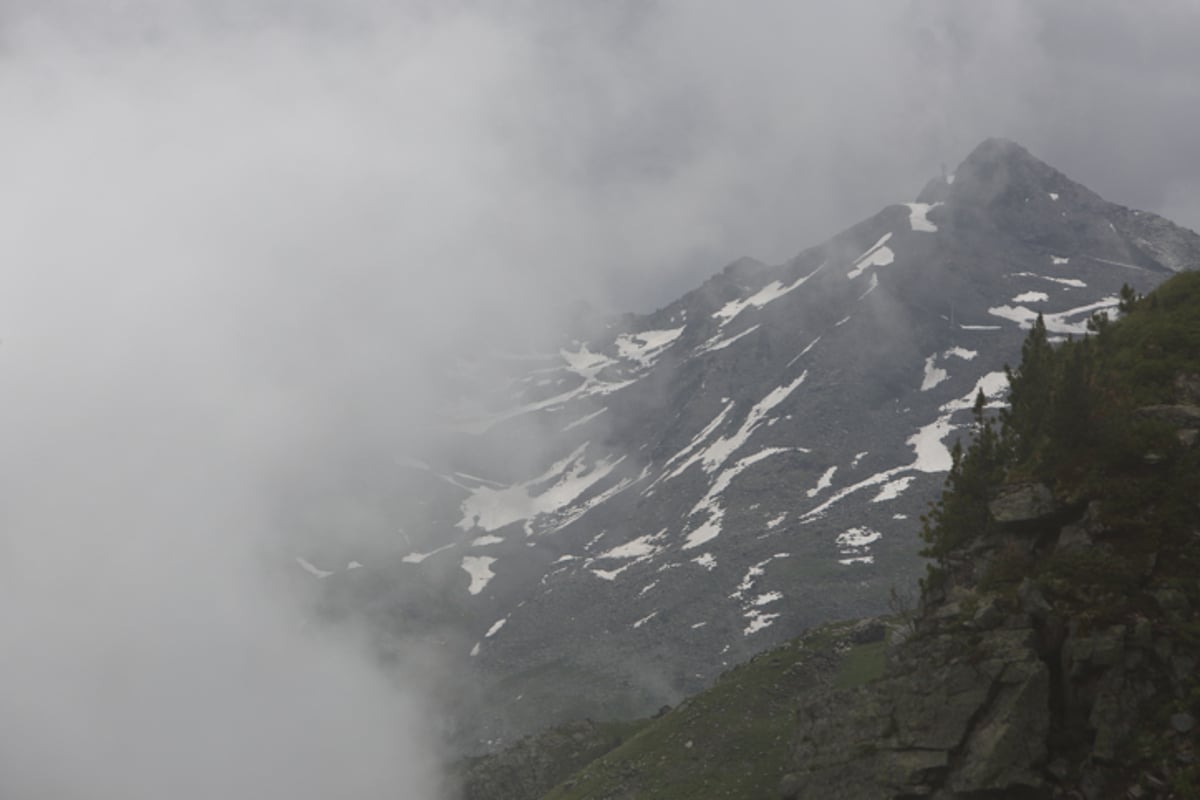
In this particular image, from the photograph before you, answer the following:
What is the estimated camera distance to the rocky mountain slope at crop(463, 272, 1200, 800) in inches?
1238

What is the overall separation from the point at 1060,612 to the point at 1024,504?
629cm

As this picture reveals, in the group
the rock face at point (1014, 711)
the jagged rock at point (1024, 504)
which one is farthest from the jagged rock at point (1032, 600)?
the jagged rock at point (1024, 504)

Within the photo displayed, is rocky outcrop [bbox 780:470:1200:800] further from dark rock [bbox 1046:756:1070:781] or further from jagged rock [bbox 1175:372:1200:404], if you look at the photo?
jagged rock [bbox 1175:372:1200:404]

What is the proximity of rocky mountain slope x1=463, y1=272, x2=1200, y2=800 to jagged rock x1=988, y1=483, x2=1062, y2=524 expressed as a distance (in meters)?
0.08

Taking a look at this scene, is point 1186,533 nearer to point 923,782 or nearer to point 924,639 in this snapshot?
point 924,639

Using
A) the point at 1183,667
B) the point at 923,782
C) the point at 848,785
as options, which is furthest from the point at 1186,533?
the point at 848,785

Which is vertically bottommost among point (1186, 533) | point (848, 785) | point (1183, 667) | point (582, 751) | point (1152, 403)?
point (582, 751)

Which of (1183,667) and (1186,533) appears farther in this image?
(1186,533)

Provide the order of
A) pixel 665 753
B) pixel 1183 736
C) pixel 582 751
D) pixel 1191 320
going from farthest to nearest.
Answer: pixel 582 751, pixel 665 753, pixel 1191 320, pixel 1183 736

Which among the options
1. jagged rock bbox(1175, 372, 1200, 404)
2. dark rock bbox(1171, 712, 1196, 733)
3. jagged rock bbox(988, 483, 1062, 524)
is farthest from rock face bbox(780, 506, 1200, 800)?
jagged rock bbox(1175, 372, 1200, 404)

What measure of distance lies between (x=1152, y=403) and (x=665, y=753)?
1729 inches

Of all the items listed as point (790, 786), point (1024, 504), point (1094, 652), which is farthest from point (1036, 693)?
point (790, 786)

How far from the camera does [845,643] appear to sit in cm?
7325

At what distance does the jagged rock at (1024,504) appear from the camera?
38.9 metres
